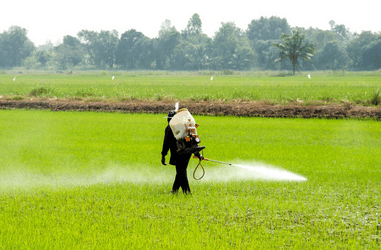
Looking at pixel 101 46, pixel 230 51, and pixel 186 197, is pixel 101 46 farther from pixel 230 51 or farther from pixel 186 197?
pixel 186 197

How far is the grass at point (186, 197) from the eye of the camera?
16.9ft

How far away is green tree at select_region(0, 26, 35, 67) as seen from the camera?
397 feet

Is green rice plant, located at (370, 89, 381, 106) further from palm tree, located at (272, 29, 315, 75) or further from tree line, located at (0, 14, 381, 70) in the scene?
tree line, located at (0, 14, 381, 70)

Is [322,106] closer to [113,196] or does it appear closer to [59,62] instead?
[113,196]

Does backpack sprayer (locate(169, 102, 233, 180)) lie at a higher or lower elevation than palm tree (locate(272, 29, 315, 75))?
lower

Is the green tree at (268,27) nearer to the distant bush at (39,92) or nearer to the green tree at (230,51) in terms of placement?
the green tree at (230,51)

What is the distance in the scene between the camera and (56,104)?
23562 mm

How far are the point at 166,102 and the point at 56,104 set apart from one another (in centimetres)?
725

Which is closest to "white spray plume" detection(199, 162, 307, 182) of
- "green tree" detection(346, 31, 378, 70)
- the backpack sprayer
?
the backpack sprayer

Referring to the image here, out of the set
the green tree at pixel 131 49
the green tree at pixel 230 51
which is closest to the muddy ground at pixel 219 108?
the green tree at pixel 230 51

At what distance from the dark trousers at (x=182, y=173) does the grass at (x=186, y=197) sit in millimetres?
219

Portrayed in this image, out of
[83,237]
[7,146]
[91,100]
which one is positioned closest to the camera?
[83,237]

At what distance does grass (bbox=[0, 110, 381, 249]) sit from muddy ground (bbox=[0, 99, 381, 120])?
5.54 m

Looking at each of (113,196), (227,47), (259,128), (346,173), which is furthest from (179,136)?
(227,47)
